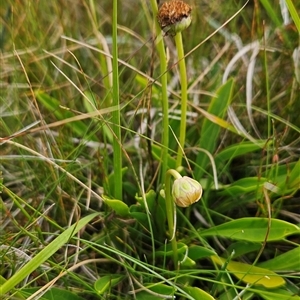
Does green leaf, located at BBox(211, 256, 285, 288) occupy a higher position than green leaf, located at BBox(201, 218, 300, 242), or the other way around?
green leaf, located at BBox(201, 218, 300, 242)

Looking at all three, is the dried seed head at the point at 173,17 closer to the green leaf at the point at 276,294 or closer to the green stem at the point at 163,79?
the green stem at the point at 163,79

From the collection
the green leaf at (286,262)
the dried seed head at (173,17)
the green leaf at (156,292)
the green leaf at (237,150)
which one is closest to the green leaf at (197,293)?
the green leaf at (156,292)

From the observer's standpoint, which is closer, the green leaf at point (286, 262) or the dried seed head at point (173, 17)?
the dried seed head at point (173, 17)

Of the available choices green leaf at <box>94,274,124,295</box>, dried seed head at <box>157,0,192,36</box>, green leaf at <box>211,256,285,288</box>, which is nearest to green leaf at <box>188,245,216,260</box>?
green leaf at <box>211,256,285,288</box>

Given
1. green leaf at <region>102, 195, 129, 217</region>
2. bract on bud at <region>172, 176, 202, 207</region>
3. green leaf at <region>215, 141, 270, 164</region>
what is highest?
bract on bud at <region>172, 176, 202, 207</region>

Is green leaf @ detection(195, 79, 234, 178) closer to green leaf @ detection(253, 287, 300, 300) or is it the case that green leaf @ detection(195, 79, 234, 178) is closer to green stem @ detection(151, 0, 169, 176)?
green stem @ detection(151, 0, 169, 176)

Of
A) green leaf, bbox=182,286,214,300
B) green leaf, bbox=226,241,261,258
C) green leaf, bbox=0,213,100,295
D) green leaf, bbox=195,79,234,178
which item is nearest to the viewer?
green leaf, bbox=0,213,100,295
